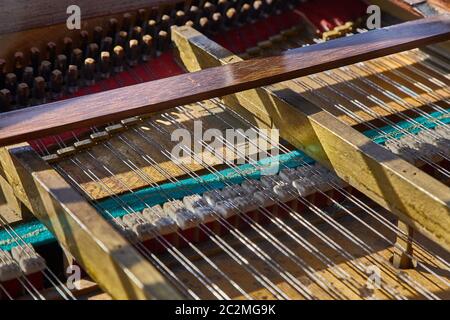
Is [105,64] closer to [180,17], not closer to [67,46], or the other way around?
[67,46]

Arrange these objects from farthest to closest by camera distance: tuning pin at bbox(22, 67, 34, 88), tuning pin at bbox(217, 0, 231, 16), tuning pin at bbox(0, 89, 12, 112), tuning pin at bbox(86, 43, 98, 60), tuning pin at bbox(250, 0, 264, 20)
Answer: tuning pin at bbox(250, 0, 264, 20)
tuning pin at bbox(217, 0, 231, 16)
tuning pin at bbox(86, 43, 98, 60)
tuning pin at bbox(22, 67, 34, 88)
tuning pin at bbox(0, 89, 12, 112)

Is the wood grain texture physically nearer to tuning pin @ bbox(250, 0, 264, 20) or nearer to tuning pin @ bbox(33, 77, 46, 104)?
tuning pin @ bbox(33, 77, 46, 104)

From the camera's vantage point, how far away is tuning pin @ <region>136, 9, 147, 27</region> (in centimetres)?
493

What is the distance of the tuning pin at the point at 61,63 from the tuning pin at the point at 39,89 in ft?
A: 0.54

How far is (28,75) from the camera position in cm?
451

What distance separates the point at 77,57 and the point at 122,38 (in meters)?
0.28

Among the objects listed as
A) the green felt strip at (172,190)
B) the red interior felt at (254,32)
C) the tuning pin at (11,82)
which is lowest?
the green felt strip at (172,190)

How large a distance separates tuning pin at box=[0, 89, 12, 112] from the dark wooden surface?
26.9 inches

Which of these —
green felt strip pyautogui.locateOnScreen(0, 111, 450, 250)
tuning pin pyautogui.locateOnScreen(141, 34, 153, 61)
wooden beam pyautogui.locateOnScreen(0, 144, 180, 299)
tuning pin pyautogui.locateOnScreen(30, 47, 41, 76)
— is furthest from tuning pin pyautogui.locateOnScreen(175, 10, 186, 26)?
wooden beam pyautogui.locateOnScreen(0, 144, 180, 299)

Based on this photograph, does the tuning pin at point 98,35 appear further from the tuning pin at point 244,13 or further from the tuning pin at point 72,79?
the tuning pin at point 244,13

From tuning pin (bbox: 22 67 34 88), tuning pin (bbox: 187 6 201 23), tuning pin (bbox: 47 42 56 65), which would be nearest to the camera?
tuning pin (bbox: 22 67 34 88)

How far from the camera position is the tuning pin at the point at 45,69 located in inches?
180

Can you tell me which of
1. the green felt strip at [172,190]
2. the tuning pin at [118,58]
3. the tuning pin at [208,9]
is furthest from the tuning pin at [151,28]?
the green felt strip at [172,190]

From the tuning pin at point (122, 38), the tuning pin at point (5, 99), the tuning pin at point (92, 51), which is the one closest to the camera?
the tuning pin at point (5, 99)
